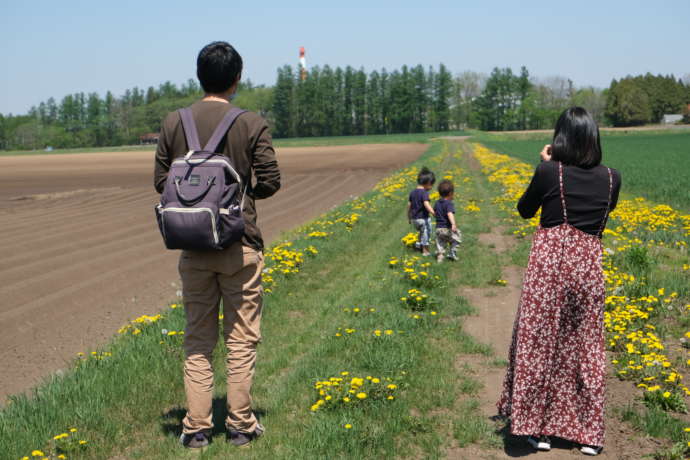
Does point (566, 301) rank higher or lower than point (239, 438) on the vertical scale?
higher

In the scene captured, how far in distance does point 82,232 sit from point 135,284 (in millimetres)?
5760

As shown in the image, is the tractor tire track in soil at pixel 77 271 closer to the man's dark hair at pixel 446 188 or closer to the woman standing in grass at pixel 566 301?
the man's dark hair at pixel 446 188

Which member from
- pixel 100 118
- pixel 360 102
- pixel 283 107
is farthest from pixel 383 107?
pixel 100 118

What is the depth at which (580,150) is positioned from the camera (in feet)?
12.0

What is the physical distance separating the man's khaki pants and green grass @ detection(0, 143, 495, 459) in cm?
33

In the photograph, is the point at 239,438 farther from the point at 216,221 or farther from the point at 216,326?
the point at 216,221

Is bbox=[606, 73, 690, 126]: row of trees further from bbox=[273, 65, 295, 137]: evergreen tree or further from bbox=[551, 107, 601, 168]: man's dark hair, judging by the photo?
bbox=[551, 107, 601, 168]: man's dark hair

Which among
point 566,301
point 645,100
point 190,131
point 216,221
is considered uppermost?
point 645,100

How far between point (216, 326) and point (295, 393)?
1.23 m

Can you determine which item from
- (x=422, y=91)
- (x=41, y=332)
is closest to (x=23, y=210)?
(x=41, y=332)

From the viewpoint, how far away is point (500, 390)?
4973 millimetres

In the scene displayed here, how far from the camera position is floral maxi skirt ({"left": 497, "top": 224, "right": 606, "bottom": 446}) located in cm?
371

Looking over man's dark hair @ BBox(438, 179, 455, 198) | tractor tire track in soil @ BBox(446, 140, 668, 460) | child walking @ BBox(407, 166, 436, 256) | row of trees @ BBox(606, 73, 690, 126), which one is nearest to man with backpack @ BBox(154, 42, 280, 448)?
tractor tire track in soil @ BBox(446, 140, 668, 460)

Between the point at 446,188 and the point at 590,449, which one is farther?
the point at 446,188
